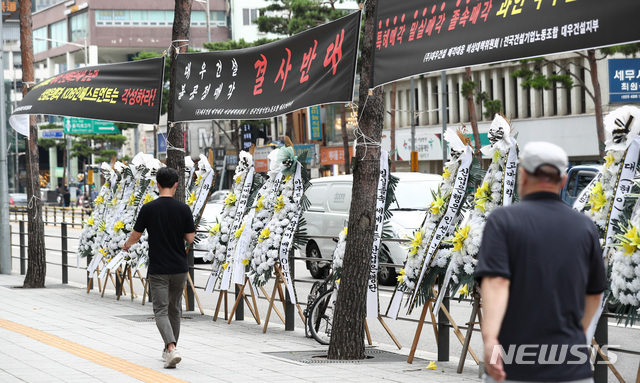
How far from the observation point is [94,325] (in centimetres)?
1183

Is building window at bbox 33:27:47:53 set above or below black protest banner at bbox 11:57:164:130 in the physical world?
above

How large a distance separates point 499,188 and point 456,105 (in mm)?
43233

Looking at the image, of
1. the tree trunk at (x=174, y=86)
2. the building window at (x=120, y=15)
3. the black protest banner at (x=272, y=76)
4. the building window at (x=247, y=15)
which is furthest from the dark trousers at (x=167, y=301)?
the building window at (x=120, y=15)

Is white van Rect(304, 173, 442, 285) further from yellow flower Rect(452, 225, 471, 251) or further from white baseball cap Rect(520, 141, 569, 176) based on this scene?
white baseball cap Rect(520, 141, 569, 176)

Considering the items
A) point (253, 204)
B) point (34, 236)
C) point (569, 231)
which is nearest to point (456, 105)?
point (34, 236)

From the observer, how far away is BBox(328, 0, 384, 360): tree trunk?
8922mm

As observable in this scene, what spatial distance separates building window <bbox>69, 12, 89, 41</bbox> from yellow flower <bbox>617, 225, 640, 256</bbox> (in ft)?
254

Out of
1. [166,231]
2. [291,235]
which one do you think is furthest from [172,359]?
[291,235]

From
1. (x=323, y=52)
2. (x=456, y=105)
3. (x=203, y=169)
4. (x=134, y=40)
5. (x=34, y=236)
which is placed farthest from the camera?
(x=134, y=40)

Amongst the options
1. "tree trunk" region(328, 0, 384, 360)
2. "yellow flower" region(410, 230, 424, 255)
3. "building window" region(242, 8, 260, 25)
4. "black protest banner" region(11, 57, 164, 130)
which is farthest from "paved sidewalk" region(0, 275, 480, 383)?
"building window" region(242, 8, 260, 25)

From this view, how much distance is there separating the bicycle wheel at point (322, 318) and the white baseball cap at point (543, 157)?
21.0 feet

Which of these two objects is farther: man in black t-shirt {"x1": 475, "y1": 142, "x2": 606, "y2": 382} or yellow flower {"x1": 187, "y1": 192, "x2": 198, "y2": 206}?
yellow flower {"x1": 187, "y1": 192, "x2": 198, "y2": 206}

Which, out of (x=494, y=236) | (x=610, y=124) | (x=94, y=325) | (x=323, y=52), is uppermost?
(x=323, y=52)

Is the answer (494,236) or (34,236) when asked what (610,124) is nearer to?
(494,236)
